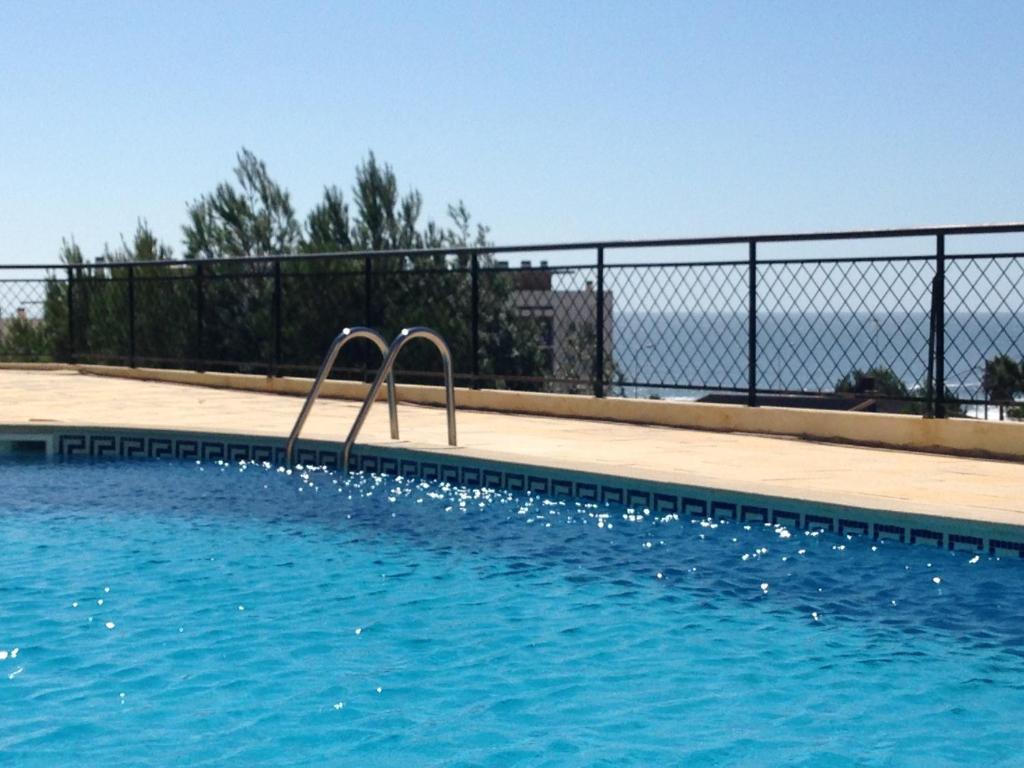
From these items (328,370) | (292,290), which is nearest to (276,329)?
(328,370)

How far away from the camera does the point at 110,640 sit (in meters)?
4.39

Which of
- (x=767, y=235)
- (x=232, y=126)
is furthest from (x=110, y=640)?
(x=232, y=126)

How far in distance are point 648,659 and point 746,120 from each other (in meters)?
66.9

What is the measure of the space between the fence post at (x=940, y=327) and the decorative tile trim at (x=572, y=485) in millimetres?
2229

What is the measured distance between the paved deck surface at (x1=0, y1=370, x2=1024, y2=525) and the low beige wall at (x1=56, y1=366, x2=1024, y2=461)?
0.16 m

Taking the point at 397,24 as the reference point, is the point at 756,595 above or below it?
below

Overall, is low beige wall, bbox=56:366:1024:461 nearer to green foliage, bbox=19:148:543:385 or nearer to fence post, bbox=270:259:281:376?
fence post, bbox=270:259:281:376

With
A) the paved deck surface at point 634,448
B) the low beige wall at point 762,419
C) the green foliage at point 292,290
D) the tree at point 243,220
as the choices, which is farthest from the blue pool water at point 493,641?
the tree at point 243,220

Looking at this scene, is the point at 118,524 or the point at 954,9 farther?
the point at 954,9

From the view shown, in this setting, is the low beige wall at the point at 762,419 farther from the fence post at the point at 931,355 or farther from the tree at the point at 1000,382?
the tree at the point at 1000,382

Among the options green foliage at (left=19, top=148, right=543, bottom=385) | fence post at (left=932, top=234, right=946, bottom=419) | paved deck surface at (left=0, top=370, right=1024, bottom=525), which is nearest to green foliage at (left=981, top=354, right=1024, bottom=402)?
fence post at (left=932, top=234, right=946, bottom=419)

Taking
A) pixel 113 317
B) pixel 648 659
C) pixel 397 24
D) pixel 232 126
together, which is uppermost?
pixel 397 24

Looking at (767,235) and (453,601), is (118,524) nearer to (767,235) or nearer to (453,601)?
(453,601)

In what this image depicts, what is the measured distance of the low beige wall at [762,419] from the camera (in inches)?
291
